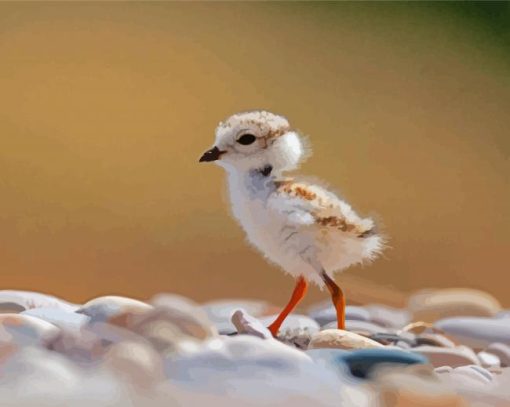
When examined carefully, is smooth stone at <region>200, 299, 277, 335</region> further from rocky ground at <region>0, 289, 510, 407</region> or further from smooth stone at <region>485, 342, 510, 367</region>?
smooth stone at <region>485, 342, 510, 367</region>

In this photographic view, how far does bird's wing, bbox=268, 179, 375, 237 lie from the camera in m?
1.12

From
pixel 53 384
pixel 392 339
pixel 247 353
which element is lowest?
pixel 53 384

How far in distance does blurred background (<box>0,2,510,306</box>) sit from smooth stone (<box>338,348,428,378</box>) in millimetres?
127

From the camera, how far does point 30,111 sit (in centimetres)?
121

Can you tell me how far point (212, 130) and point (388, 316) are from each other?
42cm

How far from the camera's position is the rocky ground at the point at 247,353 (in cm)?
102

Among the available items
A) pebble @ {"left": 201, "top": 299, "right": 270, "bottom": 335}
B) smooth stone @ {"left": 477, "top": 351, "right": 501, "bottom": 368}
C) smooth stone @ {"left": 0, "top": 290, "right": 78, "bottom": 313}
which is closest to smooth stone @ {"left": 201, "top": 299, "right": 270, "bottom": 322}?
pebble @ {"left": 201, "top": 299, "right": 270, "bottom": 335}

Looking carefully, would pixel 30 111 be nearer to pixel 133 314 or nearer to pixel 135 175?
pixel 135 175

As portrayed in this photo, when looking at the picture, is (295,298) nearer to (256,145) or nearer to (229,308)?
(229,308)

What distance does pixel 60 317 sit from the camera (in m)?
1.11

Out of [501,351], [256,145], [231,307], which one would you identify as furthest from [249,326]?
[501,351]

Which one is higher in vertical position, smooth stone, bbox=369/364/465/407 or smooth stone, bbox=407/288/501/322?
smooth stone, bbox=407/288/501/322

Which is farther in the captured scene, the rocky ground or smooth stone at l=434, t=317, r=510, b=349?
smooth stone at l=434, t=317, r=510, b=349

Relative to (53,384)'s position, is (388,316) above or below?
above
